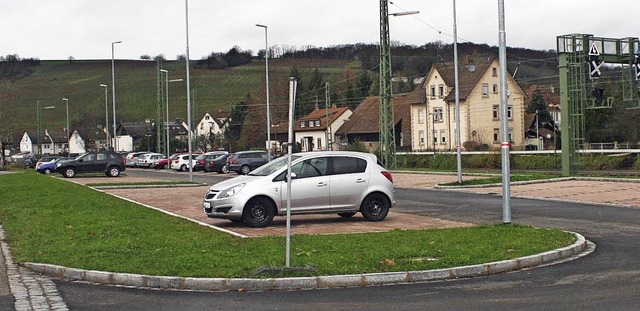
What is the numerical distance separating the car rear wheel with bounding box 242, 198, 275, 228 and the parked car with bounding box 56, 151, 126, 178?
36.1 metres

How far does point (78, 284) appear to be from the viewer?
1090 centimetres

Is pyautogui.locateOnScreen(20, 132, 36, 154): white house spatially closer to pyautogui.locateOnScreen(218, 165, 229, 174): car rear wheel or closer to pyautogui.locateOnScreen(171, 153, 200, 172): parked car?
pyautogui.locateOnScreen(171, 153, 200, 172): parked car

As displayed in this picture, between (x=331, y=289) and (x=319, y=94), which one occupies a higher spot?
(x=319, y=94)

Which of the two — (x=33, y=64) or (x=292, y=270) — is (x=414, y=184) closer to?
(x=292, y=270)

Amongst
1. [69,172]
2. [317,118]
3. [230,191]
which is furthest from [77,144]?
[230,191]

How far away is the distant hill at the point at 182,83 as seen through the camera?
113 metres

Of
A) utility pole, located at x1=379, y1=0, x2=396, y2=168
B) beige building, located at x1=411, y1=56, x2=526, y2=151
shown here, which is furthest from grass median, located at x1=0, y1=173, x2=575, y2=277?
beige building, located at x1=411, y1=56, x2=526, y2=151

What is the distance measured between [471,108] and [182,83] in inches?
2456

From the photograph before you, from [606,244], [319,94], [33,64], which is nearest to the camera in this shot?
[606,244]

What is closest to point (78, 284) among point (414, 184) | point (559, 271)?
point (559, 271)

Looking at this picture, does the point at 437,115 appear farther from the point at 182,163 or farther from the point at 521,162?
the point at 182,163

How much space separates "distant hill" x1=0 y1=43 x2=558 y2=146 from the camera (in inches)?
4434

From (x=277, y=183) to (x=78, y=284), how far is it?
7.27 m

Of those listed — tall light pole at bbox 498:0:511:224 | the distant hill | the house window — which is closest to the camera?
tall light pole at bbox 498:0:511:224
